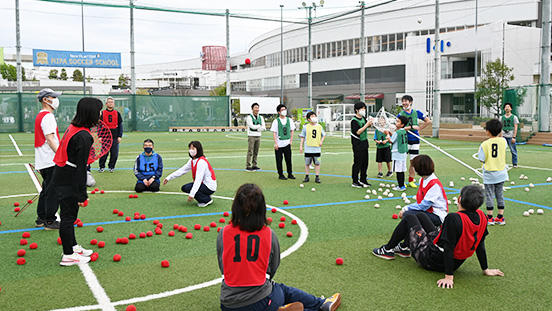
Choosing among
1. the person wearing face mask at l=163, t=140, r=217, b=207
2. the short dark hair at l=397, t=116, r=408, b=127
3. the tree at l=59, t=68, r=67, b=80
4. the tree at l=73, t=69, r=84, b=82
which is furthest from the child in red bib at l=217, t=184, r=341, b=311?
the tree at l=73, t=69, r=84, b=82

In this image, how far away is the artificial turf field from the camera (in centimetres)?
480

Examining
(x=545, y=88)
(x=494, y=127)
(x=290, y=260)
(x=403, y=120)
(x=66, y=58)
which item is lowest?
(x=290, y=260)

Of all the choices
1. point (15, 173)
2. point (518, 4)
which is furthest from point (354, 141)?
point (518, 4)

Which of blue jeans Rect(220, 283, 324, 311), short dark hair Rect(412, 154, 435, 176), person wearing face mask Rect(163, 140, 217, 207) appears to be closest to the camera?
blue jeans Rect(220, 283, 324, 311)

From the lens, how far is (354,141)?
39.0 feet

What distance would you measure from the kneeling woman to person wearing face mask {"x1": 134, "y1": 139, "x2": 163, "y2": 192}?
483 cm

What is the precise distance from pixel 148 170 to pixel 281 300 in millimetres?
7470

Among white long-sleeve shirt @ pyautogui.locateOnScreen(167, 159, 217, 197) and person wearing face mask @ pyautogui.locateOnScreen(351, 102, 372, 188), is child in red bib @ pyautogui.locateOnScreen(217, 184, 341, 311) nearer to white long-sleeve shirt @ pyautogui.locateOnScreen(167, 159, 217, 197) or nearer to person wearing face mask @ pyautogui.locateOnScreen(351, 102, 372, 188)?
white long-sleeve shirt @ pyautogui.locateOnScreen(167, 159, 217, 197)

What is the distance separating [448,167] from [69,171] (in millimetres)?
12642

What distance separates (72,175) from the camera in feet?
19.3

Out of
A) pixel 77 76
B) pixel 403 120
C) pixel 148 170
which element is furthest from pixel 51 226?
pixel 77 76

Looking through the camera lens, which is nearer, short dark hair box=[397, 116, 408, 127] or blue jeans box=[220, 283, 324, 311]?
blue jeans box=[220, 283, 324, 311]

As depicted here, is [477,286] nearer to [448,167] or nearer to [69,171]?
[69,171]

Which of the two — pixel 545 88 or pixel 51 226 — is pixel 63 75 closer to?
pixel 545 88
